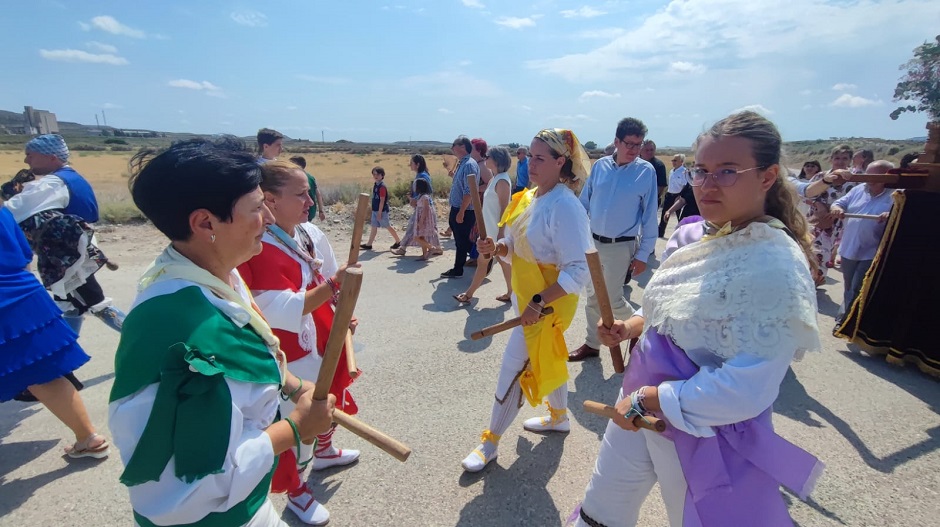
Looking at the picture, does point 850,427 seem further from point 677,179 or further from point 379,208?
point 379,208

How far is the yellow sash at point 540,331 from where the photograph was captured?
2.80 meters

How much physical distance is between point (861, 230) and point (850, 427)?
107 inches

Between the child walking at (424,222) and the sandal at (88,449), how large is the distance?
18.5ft

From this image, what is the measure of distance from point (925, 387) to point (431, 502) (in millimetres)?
4731

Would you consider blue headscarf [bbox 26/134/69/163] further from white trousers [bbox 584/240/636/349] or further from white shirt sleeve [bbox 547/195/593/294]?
white trousers [bbox 584/240/636/349]

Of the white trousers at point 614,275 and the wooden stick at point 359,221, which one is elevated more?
the wooden stick at point 359,221

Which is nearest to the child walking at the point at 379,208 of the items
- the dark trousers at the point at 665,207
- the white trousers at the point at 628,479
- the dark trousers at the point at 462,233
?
the dark trousers at the point at 462,233

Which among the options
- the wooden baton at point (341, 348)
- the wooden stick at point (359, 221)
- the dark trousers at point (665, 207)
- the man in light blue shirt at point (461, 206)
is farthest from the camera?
the dark trousers at point (665, 207)

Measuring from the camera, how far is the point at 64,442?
3.28 metres

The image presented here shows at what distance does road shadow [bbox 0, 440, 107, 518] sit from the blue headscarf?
2210 mm

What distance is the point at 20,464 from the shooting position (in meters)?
3.05

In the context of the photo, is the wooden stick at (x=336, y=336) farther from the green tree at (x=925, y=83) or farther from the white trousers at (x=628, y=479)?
the green tree at (x=925, y=83)

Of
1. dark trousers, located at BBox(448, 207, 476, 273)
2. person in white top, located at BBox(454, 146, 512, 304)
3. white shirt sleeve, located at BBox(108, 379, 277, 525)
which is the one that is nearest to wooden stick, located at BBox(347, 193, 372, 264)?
white shirt sleeve, located at BBox(108, 379, 277, 525)

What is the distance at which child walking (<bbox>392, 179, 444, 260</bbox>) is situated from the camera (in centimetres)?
803
